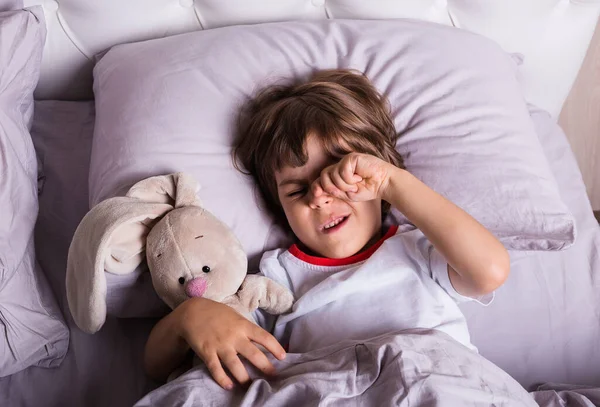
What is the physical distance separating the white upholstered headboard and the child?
264mm

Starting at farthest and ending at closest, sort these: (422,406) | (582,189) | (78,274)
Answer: (582,189)
(78,274)
(422,406)

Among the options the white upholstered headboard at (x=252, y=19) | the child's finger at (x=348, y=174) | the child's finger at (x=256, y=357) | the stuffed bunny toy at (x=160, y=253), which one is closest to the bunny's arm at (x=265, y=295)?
the stuffed bunny toy at (x=160, y=253)

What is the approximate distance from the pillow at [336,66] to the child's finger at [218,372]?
263 mm

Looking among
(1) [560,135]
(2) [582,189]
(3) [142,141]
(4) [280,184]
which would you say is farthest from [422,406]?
(1) [560,135]

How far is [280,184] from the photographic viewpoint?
110 cm

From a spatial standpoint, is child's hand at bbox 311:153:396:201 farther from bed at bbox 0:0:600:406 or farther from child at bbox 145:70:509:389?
bed at bbox 0:0:600:406

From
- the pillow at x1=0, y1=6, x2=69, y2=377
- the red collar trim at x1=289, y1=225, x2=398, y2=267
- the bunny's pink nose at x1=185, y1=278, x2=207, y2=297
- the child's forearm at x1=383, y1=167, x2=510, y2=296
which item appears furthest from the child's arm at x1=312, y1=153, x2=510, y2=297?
the pillow at x1=0, y1=6, x2=69, y2=377

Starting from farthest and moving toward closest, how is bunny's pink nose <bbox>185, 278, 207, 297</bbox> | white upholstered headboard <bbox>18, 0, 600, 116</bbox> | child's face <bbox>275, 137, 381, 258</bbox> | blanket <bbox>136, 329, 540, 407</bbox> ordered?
white upholstered headboard <bbox>18, 0, 600, 116</bbox>, child's face <bbox>275, 137, 381, 258</bbox>, bunny's pink nose <bbox>185, 278, 207, 297</bbox>, blanket <bbox>136, 329, 540, 407</bbox>

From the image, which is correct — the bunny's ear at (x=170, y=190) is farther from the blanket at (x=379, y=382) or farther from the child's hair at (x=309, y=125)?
the blanket at (x=379, y=382)

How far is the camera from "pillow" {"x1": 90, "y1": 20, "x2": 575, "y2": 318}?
3.66ft

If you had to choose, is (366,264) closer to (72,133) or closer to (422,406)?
(422,406)

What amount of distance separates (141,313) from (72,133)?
1.56ft

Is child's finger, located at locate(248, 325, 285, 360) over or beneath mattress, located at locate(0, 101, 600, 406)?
over

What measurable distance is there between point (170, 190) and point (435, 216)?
42cm
